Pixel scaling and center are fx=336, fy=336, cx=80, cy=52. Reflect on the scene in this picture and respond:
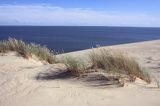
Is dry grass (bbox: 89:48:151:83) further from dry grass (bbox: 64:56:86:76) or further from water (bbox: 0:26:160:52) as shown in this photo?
water (bbox: 0:26:160:52)

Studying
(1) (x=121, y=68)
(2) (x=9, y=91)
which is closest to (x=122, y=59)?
(1) (x=121, y=68)

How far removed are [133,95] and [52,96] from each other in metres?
1.50

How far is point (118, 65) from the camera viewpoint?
7594 mm

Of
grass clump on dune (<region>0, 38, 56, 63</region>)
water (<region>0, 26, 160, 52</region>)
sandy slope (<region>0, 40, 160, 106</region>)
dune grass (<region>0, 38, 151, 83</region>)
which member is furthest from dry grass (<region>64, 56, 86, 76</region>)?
water (<region>0, 26, 160, 52</region>)

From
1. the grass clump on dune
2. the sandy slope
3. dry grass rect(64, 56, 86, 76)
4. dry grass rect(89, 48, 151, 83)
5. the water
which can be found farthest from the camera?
the water

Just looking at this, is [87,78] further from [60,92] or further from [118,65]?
[60,92]

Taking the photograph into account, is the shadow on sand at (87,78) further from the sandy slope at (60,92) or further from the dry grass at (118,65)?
the dry grass at (118,65)

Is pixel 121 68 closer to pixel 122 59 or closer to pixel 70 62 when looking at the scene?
pixel 122 59

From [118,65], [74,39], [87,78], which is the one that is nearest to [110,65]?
[118,65]

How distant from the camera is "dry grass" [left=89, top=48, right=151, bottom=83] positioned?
24.0 feet

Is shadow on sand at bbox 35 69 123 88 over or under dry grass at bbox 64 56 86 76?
under

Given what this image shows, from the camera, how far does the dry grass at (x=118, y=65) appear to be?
24.0ft

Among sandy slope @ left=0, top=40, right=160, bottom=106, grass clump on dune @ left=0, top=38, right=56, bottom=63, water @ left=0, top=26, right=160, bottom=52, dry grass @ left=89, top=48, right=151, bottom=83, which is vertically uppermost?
dry grass @ left=89, top=48, right=151, bottom=83

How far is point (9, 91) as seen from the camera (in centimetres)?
659
